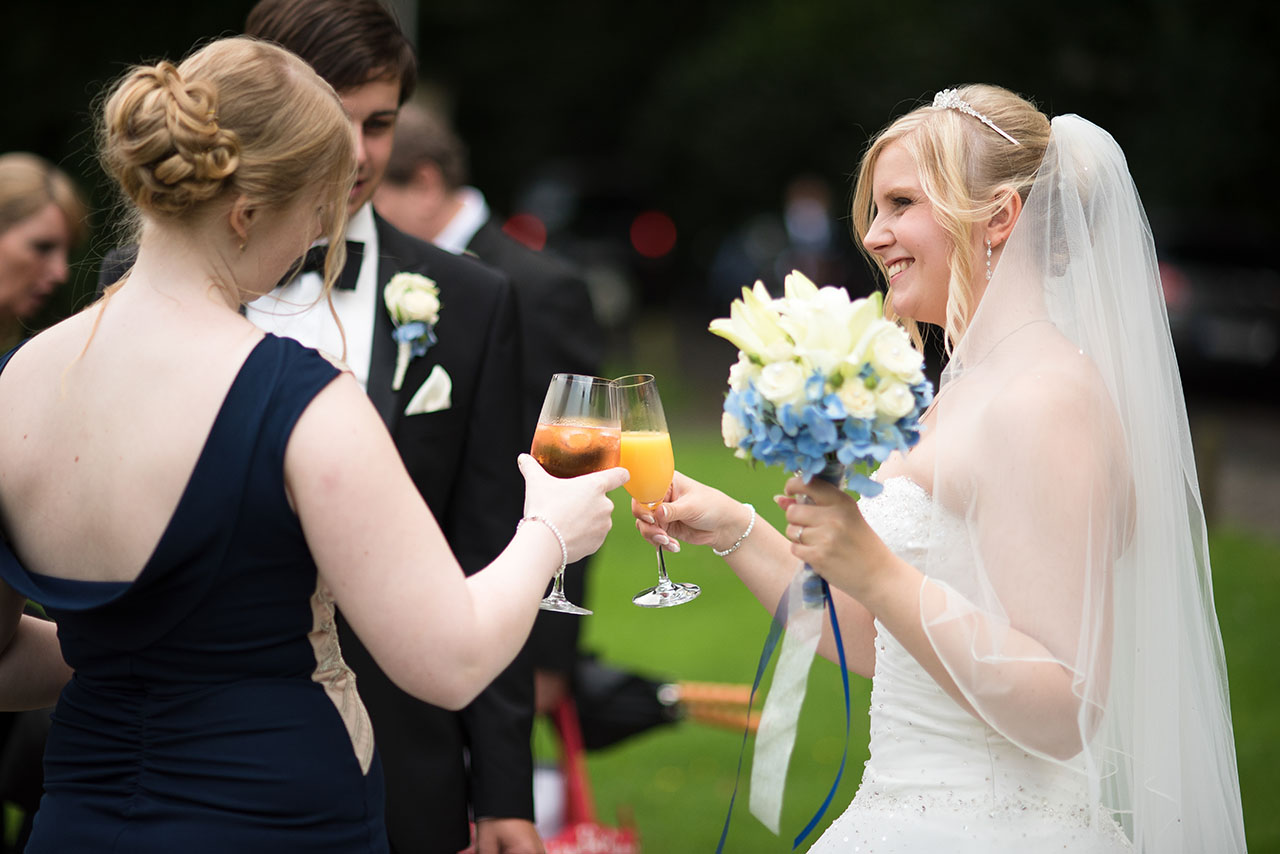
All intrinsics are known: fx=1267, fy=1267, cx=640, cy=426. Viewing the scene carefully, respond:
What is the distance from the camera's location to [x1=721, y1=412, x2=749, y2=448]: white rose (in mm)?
2199

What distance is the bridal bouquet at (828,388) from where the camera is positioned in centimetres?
208

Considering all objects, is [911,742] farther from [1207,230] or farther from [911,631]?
[1207,230]

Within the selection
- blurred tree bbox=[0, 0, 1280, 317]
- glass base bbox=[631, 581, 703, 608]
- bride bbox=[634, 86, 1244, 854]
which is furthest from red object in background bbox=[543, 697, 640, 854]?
blurred tree bbox=[0, 0, 1280, 317]

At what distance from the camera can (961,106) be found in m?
2.74

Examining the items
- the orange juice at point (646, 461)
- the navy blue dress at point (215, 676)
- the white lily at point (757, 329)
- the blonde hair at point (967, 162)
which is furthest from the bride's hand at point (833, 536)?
the navy blue dress at point (215, 676)

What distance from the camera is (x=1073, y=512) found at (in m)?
2.33

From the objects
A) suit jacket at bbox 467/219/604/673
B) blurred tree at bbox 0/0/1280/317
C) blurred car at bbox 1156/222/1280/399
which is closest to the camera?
suit jacket at bbox 467/219/604/673

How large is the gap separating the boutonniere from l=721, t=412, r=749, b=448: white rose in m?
0.94

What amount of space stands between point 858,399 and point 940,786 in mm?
933

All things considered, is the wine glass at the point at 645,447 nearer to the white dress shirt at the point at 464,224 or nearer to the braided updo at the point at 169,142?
the braided updo at the point at 169,142

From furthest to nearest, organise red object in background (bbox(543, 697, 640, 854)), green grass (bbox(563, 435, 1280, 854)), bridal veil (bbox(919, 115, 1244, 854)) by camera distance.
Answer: green grass (bbox(563, 435, 1280, 854)) < red object in background (bbox(543, 697, 640, 854)) < bridal veil (bbox(919, 115, 1244, 854))

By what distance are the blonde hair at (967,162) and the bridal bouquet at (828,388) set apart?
611 mm

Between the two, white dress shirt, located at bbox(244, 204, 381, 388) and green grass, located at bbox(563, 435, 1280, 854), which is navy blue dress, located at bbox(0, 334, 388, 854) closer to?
white dress shirt, located at bbox(244, 204, 381, 388)

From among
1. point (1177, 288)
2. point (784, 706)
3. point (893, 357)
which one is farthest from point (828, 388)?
point (1177, 288)
